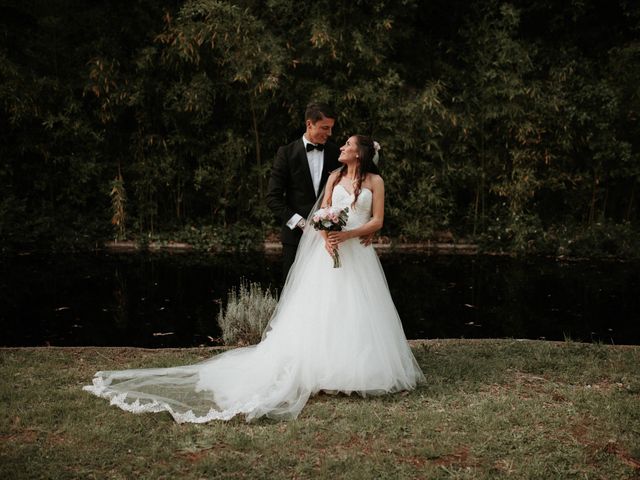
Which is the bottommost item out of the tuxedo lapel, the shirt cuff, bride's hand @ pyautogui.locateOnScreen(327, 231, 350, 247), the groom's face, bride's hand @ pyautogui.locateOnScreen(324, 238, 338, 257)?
bride's hand @ pyautogui.locateOnScreen(324, 238, 338, 257)

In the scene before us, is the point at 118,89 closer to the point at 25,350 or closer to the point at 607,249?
the point at 25,350

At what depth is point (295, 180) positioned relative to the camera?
4.74m

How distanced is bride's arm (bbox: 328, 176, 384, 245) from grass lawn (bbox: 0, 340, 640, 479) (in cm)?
96

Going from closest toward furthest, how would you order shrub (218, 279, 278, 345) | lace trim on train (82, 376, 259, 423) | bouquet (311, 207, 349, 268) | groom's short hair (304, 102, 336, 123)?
lace trim on train (82, 376, 259, 423)
bouquet (311, 207, 349, 268)
groom's short hair (304, 102, 336, 123)
shrub (218, 279, 278, 345)

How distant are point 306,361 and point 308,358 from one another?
0.02 meters

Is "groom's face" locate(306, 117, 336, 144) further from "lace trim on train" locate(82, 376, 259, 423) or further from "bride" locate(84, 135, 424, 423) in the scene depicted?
"lace trim on train" locate(82, 376, 259, 423)

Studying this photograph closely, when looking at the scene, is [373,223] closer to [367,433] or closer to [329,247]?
[329,247]

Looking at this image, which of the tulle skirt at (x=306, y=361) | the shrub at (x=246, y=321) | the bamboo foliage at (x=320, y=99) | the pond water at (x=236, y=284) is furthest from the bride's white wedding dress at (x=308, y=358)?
the bamboo foliage at (x=320, y=99)

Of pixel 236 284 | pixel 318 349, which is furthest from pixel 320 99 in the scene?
pixel 318 349

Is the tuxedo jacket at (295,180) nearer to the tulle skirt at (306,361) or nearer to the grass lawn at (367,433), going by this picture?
the tulle skirt at (306,361)

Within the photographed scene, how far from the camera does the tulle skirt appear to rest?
3.59m

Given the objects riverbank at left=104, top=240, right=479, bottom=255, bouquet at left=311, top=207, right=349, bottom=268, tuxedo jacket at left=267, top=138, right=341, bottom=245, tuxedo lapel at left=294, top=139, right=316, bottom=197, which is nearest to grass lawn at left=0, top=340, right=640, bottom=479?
bouquet at left=311, top=207, right=349, bottom=268

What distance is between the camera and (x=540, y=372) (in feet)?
14.1

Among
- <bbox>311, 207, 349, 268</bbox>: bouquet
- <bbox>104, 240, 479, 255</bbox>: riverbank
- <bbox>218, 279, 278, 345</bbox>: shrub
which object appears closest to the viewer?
<bbox>311, 207, 349, 268</bbox>: bouquet
